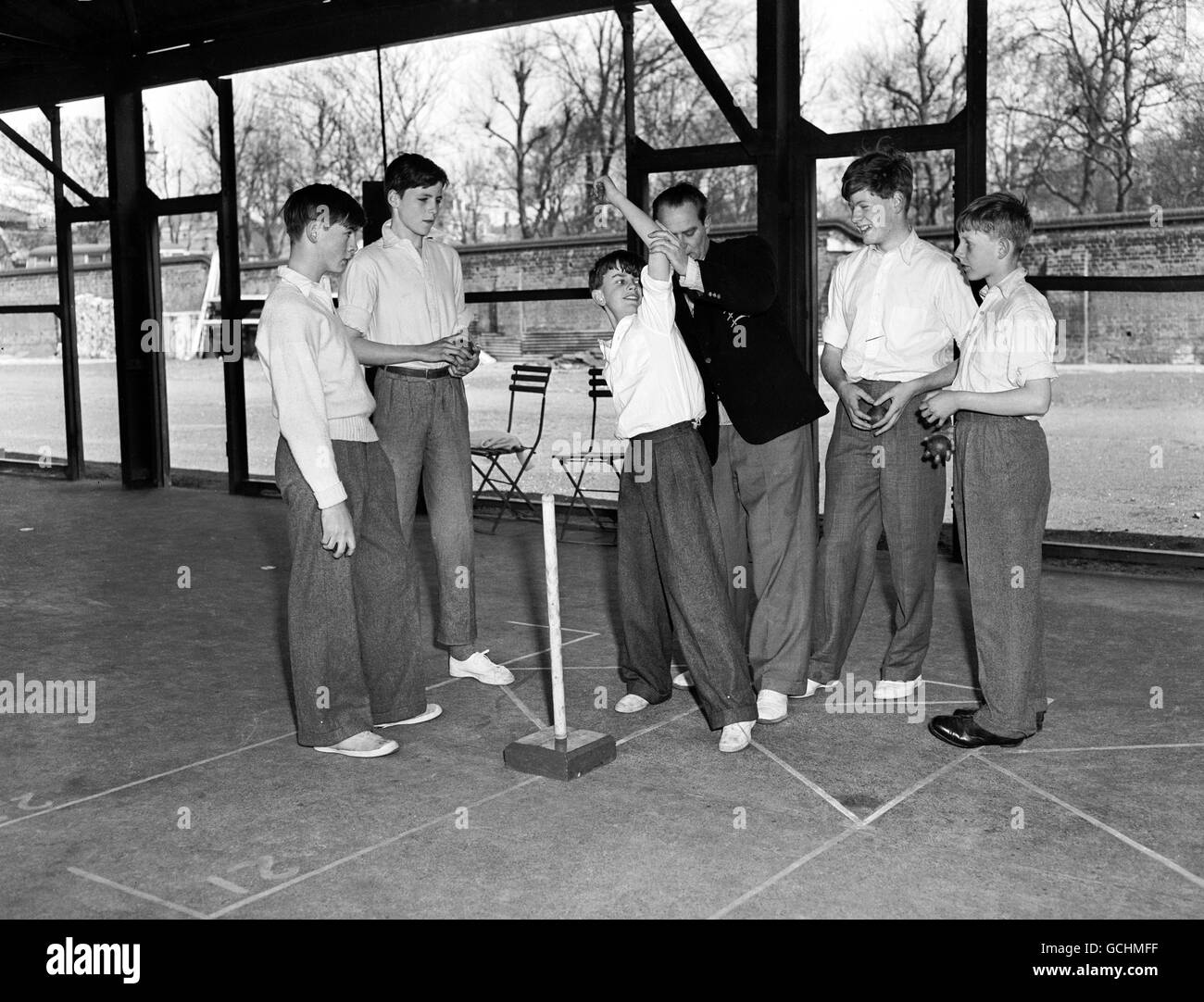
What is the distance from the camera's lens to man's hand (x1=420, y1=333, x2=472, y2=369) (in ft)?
16.6

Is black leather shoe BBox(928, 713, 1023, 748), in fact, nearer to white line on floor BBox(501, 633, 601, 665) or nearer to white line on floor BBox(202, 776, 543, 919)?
white line on floor BBox(202, 776, 543, 919)

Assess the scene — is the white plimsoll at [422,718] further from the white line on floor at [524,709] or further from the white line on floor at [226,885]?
the white line on floor at [226,885]

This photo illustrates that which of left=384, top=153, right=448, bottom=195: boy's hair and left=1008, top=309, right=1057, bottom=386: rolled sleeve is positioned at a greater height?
left=384, top=153, right=448, bottom=195: boy's hair

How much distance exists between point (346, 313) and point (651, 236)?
1.63 m

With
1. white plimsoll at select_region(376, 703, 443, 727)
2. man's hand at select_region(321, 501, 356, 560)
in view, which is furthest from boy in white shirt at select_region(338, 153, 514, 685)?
man's hand at select_region(321, 501, 356, 560)

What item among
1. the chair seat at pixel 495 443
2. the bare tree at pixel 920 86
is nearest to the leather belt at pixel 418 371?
the chair seat at pixel 495 443

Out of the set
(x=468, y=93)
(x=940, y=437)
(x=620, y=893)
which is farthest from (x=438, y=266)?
(x=468, y=93)

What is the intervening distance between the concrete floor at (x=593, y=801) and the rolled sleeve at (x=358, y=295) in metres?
1.50

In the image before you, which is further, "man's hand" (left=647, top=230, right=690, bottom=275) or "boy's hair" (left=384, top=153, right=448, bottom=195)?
"boy's hair" (left=384, top=153, right=448, bottom=195)

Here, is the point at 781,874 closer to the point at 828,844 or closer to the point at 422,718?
the point at 828,844

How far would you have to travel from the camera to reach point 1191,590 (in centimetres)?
690

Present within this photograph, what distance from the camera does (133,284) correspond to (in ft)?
39.4

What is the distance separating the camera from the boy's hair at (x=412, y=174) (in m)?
5.12

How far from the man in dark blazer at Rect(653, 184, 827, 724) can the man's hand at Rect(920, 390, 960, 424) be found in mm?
538
